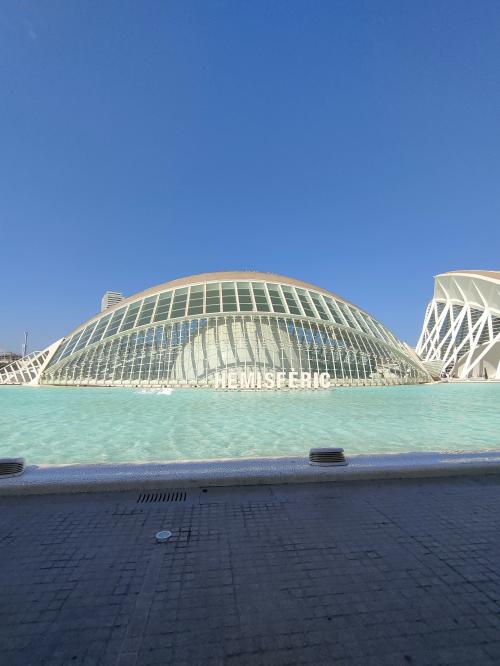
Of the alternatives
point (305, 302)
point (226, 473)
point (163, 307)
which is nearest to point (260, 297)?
point (305, 302)

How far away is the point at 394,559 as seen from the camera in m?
3.49

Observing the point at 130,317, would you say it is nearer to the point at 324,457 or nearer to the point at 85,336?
the point at 85,336

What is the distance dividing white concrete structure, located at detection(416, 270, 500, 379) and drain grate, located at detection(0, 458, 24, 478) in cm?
5393

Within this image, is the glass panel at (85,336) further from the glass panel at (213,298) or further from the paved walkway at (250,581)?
the paved walkway at (250,581)

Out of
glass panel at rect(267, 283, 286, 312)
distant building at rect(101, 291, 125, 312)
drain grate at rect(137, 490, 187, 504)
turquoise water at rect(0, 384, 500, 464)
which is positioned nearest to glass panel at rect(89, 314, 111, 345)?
turquoise water at rect(0, 384, 500, 464)

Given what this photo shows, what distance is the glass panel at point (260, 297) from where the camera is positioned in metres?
30.4

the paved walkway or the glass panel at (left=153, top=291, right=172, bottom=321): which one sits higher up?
the glass panel at (left=153, top=291, right=172, bottom=321)

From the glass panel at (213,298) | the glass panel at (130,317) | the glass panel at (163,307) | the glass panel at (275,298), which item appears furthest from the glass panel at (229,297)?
the glass panel at (130,317)

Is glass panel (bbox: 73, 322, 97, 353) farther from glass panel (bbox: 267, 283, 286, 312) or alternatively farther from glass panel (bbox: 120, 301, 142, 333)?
glass panel (bbox: 267, 283, 286, 312)

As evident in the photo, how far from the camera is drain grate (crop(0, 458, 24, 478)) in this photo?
17.4ft

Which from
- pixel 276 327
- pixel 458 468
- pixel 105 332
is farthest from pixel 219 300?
pixel 458 468

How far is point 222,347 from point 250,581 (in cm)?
2636

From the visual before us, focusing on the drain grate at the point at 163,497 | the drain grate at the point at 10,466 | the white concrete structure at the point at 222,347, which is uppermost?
the white concrete structure at the point at 222,347

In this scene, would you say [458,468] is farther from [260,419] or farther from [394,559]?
[260,419]
